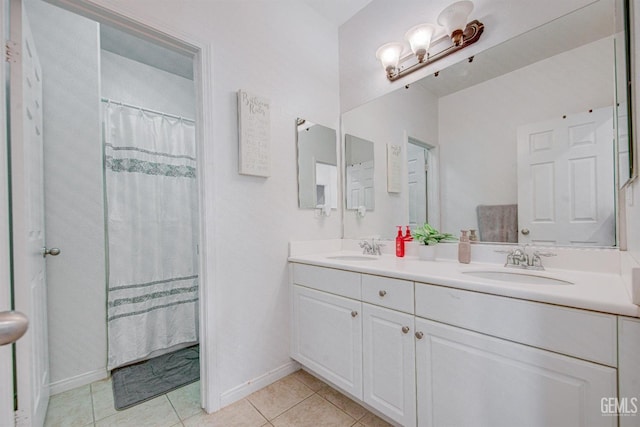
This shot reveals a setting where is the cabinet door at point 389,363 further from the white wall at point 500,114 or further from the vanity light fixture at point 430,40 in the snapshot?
the vanity light fixture at point 430,40

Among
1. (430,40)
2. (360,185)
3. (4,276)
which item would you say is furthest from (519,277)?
(4,276)

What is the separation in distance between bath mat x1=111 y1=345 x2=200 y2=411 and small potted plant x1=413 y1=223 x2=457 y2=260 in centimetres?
176

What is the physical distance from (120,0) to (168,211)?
1452 mm

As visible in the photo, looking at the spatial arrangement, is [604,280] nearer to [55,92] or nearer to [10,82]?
[10,82]

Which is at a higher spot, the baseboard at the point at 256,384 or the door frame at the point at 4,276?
the door frame at the point at 4,276

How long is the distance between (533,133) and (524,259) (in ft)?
2.07

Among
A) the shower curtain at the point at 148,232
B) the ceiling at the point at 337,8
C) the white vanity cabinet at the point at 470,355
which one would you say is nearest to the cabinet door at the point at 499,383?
the white vanity cabinet at the point at 470,355

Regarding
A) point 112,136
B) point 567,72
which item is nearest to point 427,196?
point 567,72

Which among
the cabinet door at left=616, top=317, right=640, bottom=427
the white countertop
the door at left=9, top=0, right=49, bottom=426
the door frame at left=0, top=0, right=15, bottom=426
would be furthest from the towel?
the door at left=9, top=0, right=49, bottom=426

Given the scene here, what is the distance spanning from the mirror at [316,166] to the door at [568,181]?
1243 millimetres

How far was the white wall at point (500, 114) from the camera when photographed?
3.95 feet

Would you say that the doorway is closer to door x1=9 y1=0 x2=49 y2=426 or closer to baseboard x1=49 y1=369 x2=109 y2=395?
baseboard x1=49 y1=369 x2=109 y2=395

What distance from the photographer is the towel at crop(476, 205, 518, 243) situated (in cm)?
142

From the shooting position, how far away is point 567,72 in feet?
4.13
